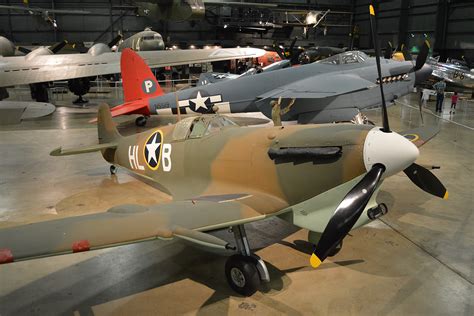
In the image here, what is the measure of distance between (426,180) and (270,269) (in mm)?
2317

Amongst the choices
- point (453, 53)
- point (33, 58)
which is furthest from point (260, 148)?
point (453, 53)

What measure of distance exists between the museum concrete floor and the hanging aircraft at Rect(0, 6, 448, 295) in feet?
1.59

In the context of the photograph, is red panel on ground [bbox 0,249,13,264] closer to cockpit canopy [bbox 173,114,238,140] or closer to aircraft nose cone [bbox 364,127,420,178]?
cockpit canopy [bbox 173,114,238,140]

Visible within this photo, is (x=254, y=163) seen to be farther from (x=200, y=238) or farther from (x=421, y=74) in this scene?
(x=421, y=74)

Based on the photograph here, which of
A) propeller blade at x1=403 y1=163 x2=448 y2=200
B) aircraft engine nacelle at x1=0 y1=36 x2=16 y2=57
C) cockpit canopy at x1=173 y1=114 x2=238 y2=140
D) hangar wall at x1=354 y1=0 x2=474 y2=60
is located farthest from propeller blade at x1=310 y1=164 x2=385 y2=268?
hangar wall at x1=354 y1=0 x2=474 y2=60

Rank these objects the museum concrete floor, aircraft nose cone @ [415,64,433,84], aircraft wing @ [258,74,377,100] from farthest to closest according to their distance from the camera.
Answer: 1. aircraft nose cone @ [415,64,433,84]
2. aircraft wing @ [258,74,377,100]
3. the museum concrete floor

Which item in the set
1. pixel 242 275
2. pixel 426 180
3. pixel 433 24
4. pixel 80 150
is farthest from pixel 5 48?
pixel 433 24

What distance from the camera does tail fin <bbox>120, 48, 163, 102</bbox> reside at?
11.1 m

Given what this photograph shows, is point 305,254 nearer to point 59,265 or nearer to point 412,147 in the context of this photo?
point 412,147

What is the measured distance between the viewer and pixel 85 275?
14.3 feet

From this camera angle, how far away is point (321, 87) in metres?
9.96

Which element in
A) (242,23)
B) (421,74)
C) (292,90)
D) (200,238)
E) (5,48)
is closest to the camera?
(200,238)

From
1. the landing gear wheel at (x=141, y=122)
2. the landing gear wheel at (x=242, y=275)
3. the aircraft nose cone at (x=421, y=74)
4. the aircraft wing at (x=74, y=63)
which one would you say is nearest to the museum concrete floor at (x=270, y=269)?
the landing gear wheel at (x=242, y=275)

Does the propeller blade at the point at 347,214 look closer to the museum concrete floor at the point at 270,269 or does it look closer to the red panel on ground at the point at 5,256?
the museum concrete floor at the point at 270,269
